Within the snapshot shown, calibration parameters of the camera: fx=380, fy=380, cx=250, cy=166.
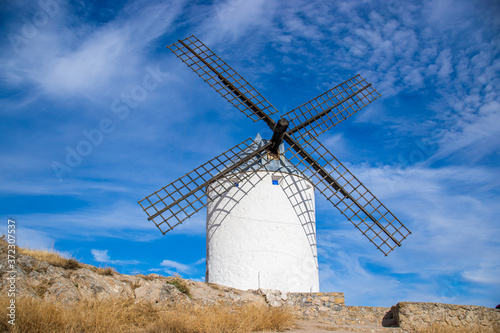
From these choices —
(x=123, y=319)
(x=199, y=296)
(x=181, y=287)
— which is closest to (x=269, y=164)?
(x=199, y=296)

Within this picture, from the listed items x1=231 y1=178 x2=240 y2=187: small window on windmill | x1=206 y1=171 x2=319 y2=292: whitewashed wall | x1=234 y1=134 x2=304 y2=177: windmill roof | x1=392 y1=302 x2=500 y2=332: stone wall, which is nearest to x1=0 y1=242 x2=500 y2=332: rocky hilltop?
x1=392 y1=302 x2=500 y2=332: stone wall

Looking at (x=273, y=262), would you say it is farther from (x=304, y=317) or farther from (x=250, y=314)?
(x=250, y=314)

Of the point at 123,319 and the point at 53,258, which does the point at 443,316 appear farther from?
the point at 53,258

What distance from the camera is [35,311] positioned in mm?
5418

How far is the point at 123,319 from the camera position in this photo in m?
6.17

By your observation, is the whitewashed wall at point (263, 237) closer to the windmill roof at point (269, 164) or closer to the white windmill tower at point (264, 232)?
the white windmill tower at point (264, 232)

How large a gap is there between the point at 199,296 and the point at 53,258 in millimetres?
3475

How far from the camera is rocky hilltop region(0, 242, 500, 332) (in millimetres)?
7203

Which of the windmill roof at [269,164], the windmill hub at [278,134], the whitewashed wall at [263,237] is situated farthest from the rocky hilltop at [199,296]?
the windmill hub at [278,134]

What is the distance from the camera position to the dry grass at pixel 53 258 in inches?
312

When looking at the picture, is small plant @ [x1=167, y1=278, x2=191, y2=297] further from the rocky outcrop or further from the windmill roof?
the windmill roof

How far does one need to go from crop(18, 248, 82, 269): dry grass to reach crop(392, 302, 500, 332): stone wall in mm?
7356

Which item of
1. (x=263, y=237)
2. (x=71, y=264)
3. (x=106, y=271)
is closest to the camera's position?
(x=71, y=264)

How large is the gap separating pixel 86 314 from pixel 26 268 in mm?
2489
